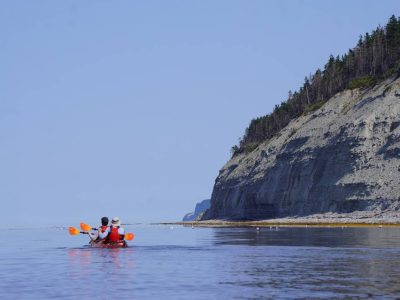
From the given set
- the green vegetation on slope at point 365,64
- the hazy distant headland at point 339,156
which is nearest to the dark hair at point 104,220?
the hazy distant headland at point 339,156

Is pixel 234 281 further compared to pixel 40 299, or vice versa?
pixel 234 281

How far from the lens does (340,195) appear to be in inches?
5349

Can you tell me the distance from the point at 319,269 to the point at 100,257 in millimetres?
18192

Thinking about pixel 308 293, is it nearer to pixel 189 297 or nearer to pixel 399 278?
pixel 189 297

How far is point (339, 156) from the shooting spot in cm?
14275

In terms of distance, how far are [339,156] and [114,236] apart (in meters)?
87.8

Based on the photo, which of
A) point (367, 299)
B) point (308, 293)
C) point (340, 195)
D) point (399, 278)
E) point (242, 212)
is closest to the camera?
point (367, 299)

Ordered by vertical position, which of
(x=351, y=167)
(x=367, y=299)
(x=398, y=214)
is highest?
(x=351, y=167)

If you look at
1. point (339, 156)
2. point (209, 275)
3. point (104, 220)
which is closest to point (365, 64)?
point (339, 156)

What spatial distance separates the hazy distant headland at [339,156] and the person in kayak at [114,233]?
226 ft

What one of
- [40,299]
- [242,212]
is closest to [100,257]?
[40,299]

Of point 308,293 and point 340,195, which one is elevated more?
point 340,195

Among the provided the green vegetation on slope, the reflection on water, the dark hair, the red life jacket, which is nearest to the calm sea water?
the red life jacket

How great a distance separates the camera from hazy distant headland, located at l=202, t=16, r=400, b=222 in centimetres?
13312
